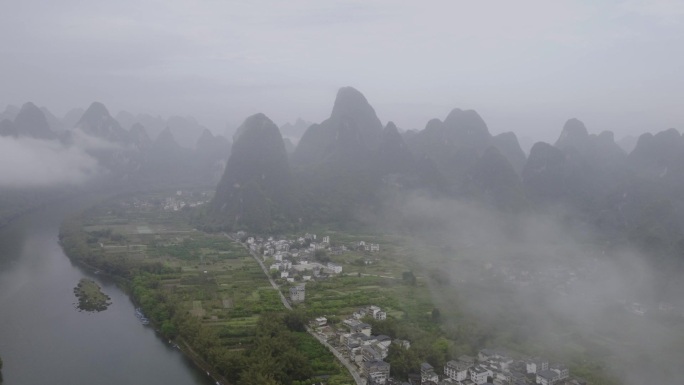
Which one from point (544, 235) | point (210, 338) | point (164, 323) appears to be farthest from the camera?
point (544, 235)

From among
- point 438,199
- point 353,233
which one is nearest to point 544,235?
point 438,199

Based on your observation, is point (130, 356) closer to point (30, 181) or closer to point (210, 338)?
point (210, 338)

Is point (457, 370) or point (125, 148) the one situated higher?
point (125, 148)

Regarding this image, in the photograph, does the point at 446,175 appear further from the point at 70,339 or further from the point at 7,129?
the point at 7,129

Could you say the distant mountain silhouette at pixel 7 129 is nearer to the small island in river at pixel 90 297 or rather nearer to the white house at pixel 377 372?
the small island in river at pixel 90 297

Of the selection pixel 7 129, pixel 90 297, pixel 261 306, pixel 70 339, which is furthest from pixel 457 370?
pixel 7 129

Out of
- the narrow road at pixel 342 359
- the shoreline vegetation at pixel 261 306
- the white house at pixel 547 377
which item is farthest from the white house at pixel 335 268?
the white house at pixel 547 377
